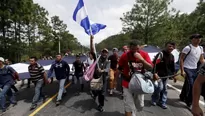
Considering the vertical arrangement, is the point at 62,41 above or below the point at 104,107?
above

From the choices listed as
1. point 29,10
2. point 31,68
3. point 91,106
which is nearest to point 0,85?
point 31,68

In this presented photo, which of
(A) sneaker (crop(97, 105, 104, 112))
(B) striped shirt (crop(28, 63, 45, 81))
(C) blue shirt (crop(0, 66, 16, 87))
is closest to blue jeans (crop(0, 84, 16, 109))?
(C) blue shirt (crop(0, 66, 16, 87))

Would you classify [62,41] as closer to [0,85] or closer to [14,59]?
[14,59]

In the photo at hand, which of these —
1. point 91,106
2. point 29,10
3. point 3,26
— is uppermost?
point 29,10

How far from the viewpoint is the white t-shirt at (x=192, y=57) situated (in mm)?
6392

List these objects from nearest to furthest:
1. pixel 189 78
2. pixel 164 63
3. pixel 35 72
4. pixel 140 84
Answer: pixel 140 84, pixel 189 78, pixel 164 63, pixel 35 72

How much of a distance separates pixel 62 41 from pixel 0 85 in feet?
212

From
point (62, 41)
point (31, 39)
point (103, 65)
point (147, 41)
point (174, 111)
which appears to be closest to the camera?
point (174, 111)

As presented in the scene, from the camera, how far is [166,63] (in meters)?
6.81

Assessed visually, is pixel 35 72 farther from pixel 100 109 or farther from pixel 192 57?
pixel 192 57

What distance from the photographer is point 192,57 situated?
645 cm

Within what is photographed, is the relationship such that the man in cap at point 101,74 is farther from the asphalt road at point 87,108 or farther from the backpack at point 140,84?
the backpack at point 140,84

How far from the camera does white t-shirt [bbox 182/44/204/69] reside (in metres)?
6.39

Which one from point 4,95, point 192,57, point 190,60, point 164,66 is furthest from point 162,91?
point 4,95
